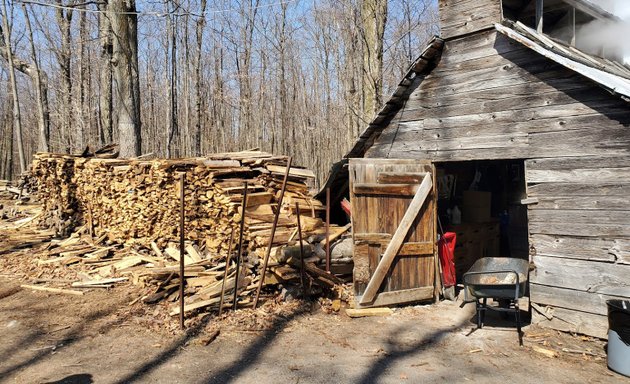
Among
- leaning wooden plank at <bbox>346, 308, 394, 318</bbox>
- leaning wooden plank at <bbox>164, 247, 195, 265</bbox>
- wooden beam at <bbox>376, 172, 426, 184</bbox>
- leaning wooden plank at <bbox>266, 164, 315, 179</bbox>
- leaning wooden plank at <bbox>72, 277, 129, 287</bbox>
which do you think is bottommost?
leaning wooden plank at <bbox>346, 308, 394, 318</bbox>

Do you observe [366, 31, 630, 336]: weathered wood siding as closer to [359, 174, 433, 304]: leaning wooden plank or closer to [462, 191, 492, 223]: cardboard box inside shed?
[359, 174, 433, 304]: leaning wooden plank

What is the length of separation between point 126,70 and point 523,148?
10638mm

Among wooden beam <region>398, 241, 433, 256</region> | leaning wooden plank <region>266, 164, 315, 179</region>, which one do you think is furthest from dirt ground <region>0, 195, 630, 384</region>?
leaning wooden plank <region>266, 164, 315, 179</region>

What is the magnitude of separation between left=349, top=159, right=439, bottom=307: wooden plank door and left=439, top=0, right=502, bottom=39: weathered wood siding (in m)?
2.20

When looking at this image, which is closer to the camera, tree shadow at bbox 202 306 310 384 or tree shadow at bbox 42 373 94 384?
tree shadow at bbox 42 373 94 384

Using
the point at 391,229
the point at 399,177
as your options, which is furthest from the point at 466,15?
the point at 391,229

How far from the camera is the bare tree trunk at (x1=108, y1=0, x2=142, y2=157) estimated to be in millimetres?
12359

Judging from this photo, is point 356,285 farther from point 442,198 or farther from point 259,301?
point 442,198

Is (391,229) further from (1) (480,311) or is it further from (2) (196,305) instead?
(2) (196,305)

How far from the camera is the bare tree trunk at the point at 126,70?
1236cm

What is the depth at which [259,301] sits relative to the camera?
7352mm

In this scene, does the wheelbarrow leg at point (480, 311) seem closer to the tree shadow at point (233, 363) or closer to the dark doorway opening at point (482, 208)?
the dark doorway opening at point (482, 208)

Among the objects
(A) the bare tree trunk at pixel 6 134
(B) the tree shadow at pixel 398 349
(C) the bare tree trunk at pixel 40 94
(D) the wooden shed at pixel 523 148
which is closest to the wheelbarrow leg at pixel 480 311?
(B) the tree shadow at pixel 398 349

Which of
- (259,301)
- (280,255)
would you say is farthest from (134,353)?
(280,255)
